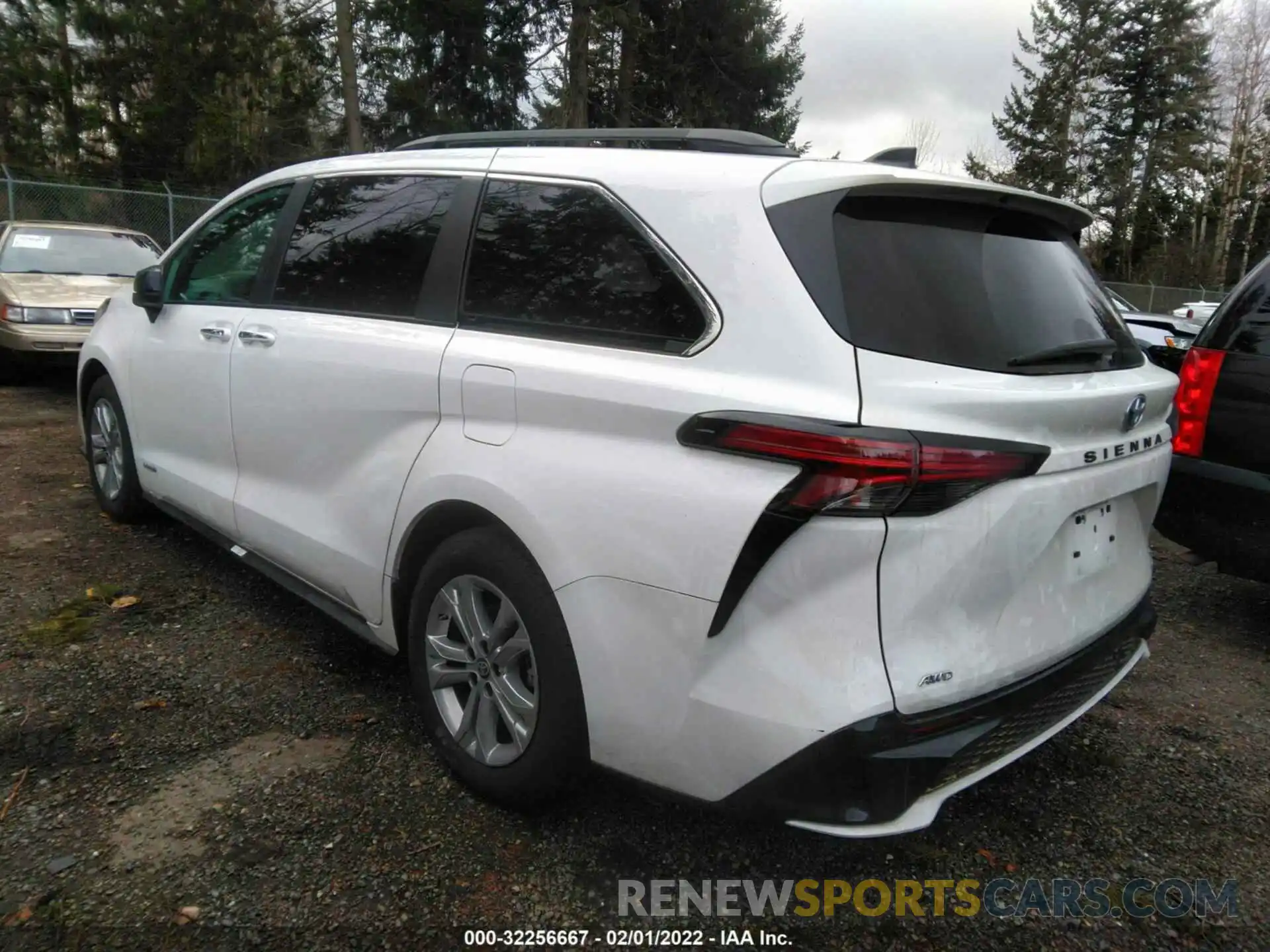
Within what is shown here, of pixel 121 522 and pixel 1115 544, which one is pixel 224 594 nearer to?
pixel 121 522

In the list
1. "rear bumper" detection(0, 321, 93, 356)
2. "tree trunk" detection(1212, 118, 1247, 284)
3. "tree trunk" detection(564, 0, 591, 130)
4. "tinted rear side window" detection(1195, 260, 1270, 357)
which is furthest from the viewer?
"tree trunk" detection(1212, 118, 1247, 284)

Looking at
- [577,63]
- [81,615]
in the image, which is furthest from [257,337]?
[577,63]

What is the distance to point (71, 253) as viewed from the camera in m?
8.89

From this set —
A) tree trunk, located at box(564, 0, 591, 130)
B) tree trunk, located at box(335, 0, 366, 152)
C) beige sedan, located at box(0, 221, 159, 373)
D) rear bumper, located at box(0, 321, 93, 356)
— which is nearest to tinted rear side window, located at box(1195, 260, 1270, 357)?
rear bumper, located at box(0, 321, 93, 356)

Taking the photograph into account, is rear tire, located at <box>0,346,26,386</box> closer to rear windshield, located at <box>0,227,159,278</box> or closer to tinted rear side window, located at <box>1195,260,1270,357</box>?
rear windshield, located at <box>0,227,159,278</box>

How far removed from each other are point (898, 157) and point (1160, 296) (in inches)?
1264

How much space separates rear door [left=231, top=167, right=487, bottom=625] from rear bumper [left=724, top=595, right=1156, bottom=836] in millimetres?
1361

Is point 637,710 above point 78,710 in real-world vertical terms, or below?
above

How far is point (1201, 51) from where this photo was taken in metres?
34.7

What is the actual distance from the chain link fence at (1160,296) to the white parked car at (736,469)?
3084 cm

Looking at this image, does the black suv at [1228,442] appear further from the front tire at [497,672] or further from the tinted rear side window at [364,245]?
the tinted rear side window at [364,245]

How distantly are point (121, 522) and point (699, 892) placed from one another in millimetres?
3822

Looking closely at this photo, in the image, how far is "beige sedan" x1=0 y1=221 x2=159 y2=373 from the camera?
795cm

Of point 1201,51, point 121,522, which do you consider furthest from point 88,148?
point 1201,51
